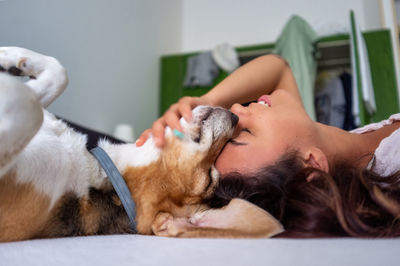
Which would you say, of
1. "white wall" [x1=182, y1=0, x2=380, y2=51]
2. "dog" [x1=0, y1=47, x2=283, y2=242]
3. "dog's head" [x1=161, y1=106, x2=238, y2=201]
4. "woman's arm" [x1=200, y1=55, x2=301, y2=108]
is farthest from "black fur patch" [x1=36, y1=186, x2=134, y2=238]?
"white wall" [x1=182, y1=0, x2=380, y2=51]

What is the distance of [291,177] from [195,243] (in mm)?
561

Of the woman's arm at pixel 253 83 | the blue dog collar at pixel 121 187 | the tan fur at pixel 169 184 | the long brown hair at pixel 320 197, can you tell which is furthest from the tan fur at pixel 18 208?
the woman's arm at pixel 253 83

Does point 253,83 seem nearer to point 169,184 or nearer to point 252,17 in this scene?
point 169,184

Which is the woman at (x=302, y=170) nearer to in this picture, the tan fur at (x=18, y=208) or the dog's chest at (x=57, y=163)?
the dog's chest at (x=57, y=163)

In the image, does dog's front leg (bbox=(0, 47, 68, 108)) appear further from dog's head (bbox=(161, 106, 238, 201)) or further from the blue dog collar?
dog's head (bbox=(161, 106, 238, 201))

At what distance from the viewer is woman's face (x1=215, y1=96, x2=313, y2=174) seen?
1362 millimetres

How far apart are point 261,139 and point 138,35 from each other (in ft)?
12.4

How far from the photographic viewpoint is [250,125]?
1.44m

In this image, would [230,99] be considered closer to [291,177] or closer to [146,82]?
[291,177]

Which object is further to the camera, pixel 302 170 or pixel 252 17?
pixel 252 17

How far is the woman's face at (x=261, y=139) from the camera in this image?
136 cm

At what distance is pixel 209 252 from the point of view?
2.60 ft

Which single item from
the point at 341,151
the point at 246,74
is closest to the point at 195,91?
the point at 246,74

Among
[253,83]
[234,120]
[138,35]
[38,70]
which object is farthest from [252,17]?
[38,70]
